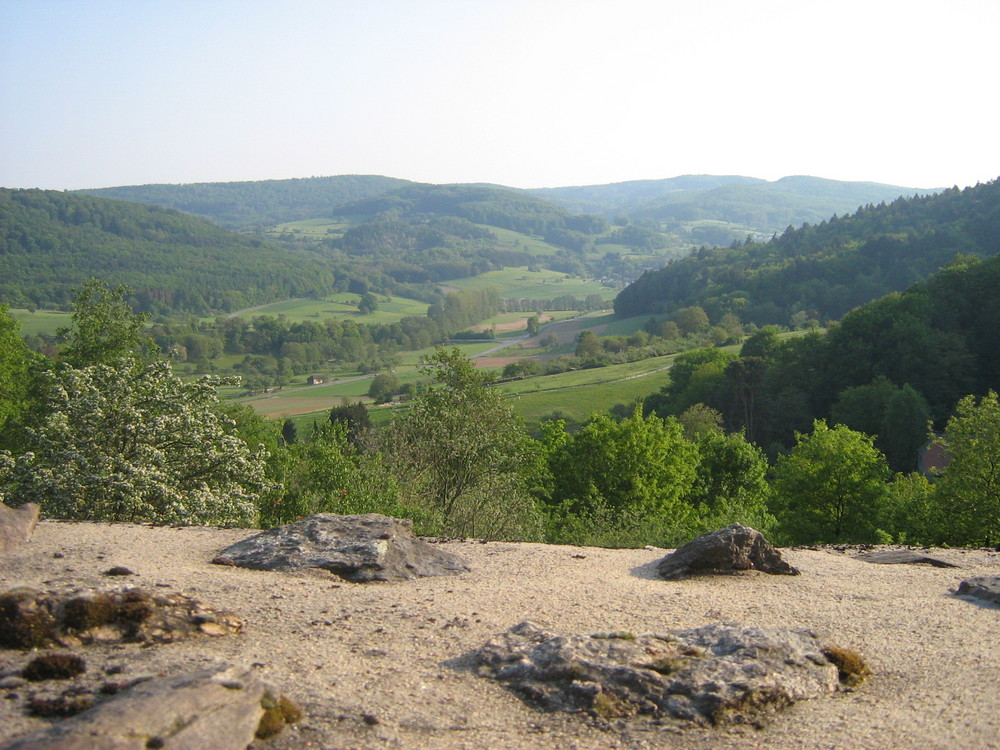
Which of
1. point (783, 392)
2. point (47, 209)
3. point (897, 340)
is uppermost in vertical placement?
point (47, 209)

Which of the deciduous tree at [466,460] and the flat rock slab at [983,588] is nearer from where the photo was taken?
the flat rock slab at [983,588]

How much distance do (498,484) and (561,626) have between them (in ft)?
47.7

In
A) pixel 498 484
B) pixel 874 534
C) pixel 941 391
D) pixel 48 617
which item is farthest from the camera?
pixel 941 391

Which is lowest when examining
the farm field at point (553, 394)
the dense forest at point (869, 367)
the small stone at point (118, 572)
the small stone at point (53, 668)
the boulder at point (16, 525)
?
the farm field at point (553, 394)

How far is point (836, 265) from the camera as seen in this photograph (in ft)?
444

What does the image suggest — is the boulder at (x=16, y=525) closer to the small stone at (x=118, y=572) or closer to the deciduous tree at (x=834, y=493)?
the small stone at (x=118, y=572)

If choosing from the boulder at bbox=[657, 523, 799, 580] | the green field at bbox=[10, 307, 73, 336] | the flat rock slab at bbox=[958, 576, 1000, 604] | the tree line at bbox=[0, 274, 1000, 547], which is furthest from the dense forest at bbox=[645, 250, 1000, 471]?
the green field at bbox=[10, 307, 73, 336]

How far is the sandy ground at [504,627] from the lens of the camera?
926 cm

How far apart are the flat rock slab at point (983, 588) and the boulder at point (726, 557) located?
9.97ft

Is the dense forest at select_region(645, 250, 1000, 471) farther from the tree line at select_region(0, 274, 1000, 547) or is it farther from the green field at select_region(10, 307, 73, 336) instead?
the green field at select_region(10, 307, 73, 336)

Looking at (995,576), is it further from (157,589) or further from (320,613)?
(157,589)

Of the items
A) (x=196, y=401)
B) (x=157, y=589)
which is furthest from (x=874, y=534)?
(x=157, y=589)

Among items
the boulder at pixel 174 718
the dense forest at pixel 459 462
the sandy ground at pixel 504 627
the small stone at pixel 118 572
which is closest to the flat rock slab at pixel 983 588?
the sandy ground at pixel 504 627

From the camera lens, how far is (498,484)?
2730 centimetres
